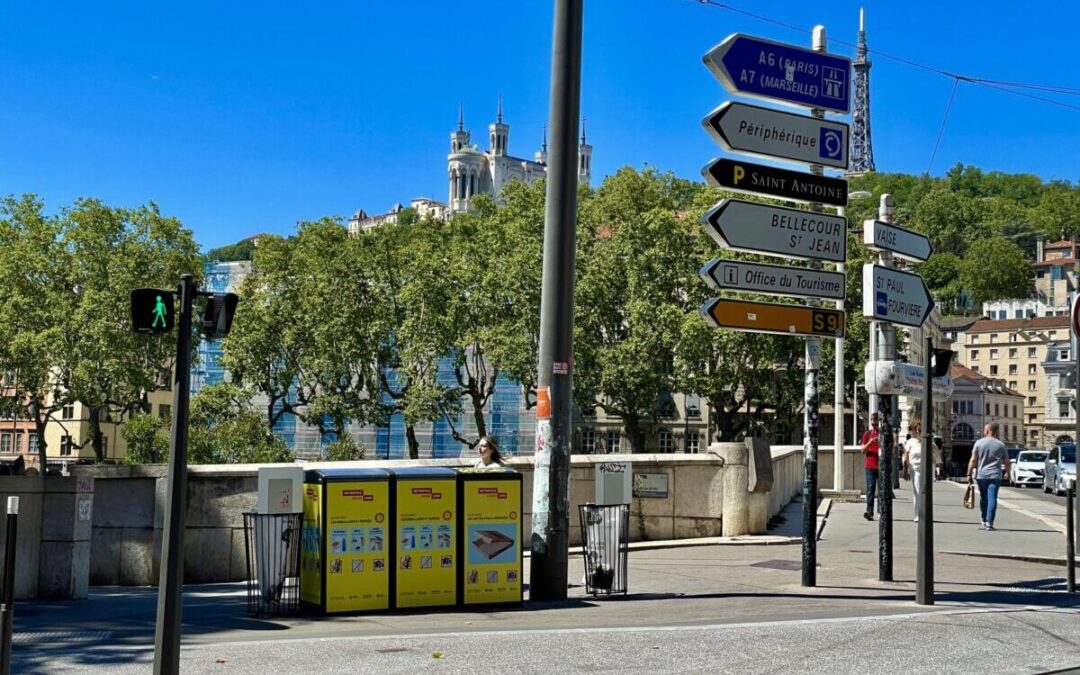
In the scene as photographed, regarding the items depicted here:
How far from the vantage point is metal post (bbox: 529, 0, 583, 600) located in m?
12.3

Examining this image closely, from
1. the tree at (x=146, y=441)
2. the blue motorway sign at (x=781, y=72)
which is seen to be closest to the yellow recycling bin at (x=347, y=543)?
the blue motorway sign at (x=781, y=72)

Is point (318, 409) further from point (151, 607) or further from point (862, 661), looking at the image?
point (862, 661)

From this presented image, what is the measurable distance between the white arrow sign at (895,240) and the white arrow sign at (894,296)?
25 centimetres

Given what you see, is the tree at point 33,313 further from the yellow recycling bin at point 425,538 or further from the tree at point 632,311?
the yellow recycling bin at point 425,538

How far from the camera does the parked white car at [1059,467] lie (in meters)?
38.7

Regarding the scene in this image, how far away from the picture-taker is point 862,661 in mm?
8891

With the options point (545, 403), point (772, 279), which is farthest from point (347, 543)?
point (772, 279)

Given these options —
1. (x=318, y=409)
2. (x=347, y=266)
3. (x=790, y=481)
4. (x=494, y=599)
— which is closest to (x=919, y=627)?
(x=494, y=599)

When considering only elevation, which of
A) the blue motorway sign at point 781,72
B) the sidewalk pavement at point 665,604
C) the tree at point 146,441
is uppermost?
the blue motorway sign at point 781,72

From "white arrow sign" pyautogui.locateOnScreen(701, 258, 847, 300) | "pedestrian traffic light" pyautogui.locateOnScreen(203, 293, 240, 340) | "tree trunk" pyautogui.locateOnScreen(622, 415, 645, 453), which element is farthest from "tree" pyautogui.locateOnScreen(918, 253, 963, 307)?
"pedestrian traffic light" pyautogui.locateOnScreen(203, 293, 240, 340)

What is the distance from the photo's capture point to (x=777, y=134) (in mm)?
13016

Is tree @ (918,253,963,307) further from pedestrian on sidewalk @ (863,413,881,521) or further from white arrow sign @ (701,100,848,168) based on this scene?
white arrow sign @ (701,100,848,168)

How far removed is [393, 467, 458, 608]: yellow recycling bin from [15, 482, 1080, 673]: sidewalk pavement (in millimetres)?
237

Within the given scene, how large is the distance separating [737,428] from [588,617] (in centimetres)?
5939
